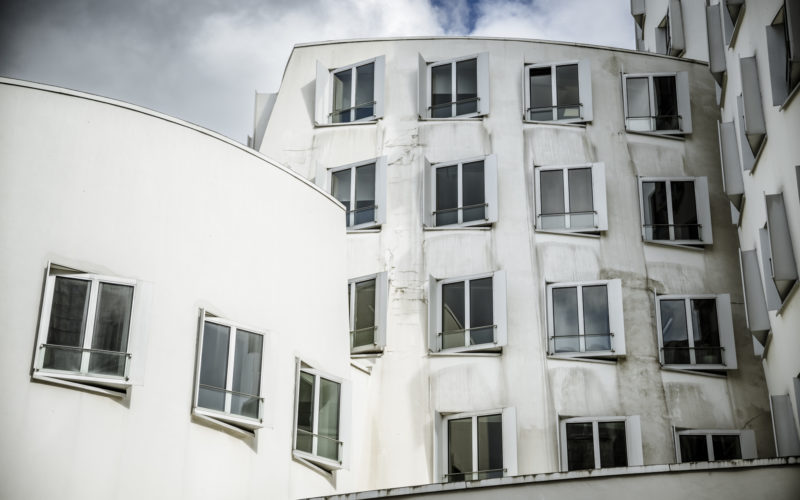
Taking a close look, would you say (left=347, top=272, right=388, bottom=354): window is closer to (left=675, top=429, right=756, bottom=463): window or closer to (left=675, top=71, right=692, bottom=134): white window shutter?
(left=675, top=429, right=756, bottom=463): window

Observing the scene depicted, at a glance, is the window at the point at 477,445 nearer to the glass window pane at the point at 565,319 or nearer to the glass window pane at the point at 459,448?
the glass window pane at the point at 459,448

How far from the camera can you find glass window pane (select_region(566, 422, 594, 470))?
1992cm

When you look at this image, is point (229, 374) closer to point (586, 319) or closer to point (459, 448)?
point (459, 448)

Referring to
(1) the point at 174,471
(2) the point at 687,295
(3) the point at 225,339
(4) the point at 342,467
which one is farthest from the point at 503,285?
(1) the point at 174,471

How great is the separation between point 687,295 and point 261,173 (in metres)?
8.81

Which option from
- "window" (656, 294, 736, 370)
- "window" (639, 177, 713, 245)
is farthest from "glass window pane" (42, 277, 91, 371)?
"window" (639, 177, 713, 245)

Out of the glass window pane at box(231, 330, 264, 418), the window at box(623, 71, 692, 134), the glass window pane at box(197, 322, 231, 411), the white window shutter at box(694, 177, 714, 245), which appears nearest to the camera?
the glass window pane at box(197, 322, 231, 411)

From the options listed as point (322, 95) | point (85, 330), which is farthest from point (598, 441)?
point (85, 330)

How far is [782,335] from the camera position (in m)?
16.9

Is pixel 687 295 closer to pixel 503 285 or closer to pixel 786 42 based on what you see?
pixel 503 285

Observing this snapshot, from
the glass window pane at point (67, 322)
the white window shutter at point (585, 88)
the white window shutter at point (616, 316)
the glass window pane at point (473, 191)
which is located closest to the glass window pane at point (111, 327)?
the glass window pane at point (67, 322)

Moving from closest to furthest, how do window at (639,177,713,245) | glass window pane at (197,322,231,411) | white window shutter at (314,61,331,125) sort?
glass window pane at (197,322,231,411) → window at (639,177,713,245) → white window shutter at (314,61,331,125)

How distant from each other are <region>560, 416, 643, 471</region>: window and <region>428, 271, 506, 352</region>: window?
6.86ft

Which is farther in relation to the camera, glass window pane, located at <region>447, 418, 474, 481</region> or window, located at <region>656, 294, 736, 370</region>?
window, located at <region>656, 294, 736, 370</region>
